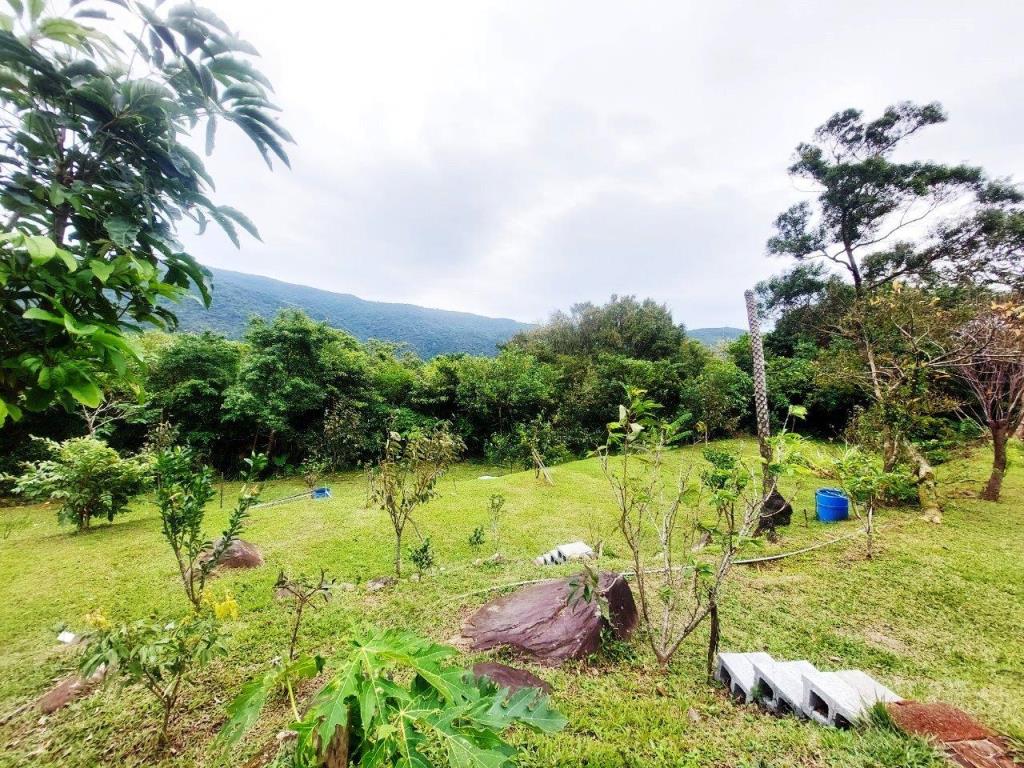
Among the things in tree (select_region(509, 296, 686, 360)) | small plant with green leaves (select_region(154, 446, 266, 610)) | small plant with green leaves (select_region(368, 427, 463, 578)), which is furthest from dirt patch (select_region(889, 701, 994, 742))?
tree (select_region(509, 296, 686, 360))

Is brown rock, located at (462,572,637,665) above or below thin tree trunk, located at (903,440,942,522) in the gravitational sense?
below

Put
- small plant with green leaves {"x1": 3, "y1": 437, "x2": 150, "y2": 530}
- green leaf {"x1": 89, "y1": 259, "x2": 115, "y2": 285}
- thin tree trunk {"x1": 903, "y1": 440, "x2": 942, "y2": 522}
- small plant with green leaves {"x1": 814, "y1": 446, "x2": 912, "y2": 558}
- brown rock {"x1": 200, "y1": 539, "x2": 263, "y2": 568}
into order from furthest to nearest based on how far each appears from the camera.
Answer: thin tree trunk {"x1": 903, "y1": 440, "x2": 942, "y2": 522} < small plant with green leaves {"x1": 3, "y1": 437, "x2": 150, "y2": 530} < brown rock {"x1": 200, "y1": 539, "x2": 263, "y2": 568} < small plant with green leaves {"x1": 814, "y1": 446, "x2": 912, "y2": 558} < green leaf {"x1": 89, "y1": 259, "x2": 115, "y2": 285}

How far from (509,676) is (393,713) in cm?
174

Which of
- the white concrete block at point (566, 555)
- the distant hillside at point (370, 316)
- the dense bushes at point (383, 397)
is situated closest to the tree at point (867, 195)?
the dense bushes at point (383, 397)

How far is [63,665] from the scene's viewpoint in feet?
9.90

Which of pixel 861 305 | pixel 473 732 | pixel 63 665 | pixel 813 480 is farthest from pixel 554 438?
pixel 473 732

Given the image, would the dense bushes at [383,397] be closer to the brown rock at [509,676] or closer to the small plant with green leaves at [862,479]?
the small plant with green leaves at [862,479]

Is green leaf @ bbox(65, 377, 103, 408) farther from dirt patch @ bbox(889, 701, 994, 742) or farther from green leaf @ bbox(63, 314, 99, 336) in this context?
dirt patch @ bbox(889, 701, 994, 742)

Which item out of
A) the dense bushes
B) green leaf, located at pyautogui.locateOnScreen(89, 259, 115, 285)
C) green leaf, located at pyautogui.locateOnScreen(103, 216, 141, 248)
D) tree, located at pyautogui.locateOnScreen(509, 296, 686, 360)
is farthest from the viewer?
tree, located at pyautogui.locateOnScreen(509, 296, 686, 360)

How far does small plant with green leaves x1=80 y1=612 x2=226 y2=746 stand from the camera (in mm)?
1748

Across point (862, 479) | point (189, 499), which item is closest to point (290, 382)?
point (189, 499)

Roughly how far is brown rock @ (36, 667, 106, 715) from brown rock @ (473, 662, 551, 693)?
7.79 feet

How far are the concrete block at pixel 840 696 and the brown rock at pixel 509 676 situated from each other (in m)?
1.48

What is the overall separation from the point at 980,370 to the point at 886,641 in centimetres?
690
